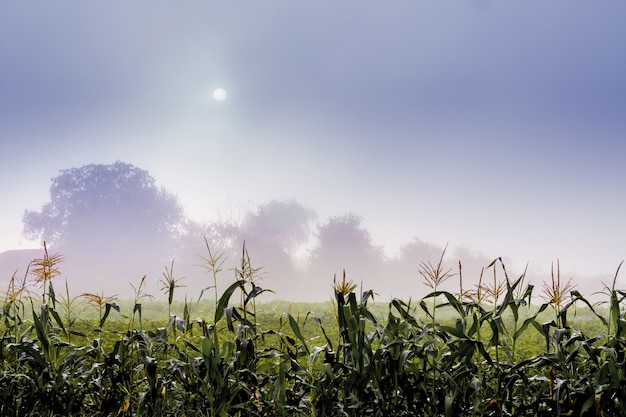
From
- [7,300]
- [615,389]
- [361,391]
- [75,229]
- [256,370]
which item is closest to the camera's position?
[615,389]

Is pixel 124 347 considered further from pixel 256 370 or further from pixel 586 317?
pixel 586 317

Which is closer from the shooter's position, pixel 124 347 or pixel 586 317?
pixel 124 347

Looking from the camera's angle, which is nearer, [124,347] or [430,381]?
[430,381]

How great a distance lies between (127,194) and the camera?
177 feet

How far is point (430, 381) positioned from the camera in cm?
507

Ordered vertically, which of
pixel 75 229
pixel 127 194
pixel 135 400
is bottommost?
pixel 135 400

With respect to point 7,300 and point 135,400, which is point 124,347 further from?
point 7,300

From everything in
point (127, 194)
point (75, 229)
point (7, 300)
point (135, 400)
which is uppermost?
point (127, 194)

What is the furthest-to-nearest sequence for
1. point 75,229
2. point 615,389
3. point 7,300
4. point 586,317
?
point 75,229
point 586,317
point 7,300
point 615,389

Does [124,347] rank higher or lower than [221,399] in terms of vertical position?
higher

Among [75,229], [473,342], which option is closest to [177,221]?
[75,229]

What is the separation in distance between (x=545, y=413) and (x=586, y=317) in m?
21.5

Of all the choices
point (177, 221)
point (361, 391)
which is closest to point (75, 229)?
point (177, 221)

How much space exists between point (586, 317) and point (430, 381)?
21.8 m
